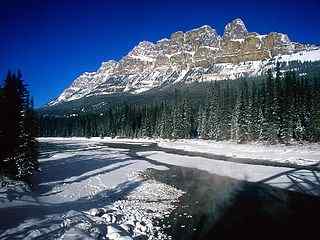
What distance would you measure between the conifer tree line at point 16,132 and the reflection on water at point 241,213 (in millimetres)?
15413

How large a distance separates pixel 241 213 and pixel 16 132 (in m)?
22.8

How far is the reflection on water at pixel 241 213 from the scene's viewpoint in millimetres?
20859

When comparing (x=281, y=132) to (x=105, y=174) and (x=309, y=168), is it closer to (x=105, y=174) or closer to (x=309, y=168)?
(x=309, y=168)

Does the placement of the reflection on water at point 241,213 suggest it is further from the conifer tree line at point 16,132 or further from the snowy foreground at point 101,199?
the conifer tree line at point 16,132

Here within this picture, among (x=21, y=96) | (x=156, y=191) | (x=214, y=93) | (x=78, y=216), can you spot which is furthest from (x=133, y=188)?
(x=214, y=93)

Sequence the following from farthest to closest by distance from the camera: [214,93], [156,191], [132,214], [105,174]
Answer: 1. [214,93]
2. [105,174]
3. [156,191]
4. [132,214]

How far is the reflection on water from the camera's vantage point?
2086 centimetres

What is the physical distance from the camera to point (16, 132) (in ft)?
114

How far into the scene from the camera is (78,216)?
2155 centimetres

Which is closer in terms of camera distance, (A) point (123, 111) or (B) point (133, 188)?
(B) point (133, 188)

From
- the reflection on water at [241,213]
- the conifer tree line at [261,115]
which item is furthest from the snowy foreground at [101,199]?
the conifer tree line at [261,115]

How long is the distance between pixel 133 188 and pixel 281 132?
54701 millimetres

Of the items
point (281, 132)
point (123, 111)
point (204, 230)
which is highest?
point (123, 111)

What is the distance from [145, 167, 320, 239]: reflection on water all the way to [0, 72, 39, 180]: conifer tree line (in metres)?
15.4
